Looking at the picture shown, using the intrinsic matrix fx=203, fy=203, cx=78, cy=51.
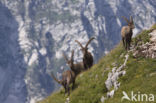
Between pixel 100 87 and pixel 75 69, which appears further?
pixel 75 69

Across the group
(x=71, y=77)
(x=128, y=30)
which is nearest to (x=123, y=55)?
(x=128, y=30)

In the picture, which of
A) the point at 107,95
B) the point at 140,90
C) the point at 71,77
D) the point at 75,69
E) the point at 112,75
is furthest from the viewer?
the point at 75,69

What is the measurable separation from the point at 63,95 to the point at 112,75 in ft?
20.9

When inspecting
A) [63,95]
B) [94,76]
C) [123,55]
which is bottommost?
[63,95]

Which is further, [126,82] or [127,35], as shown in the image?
[127,35]

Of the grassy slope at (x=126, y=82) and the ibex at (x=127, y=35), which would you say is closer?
the grassy slope at (x=126, y=82)

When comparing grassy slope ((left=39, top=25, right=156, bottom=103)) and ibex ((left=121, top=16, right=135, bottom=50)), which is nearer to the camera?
grassy slope ((left=39, top=25, right=156, bottom=103))

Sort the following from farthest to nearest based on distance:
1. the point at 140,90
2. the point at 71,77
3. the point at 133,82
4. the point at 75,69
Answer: the point at 75,69 → the point at 71,77 → the point at 133,82 → the point at 140,90

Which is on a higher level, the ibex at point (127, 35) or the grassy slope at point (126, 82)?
the ibex at point (127, 35)

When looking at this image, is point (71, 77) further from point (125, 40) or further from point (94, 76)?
point (125, 40)

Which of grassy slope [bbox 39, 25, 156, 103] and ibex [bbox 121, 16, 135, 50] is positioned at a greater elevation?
ibex [bbox 121, 16, 135, 50]

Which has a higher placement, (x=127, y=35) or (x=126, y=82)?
(x=127, y=35)

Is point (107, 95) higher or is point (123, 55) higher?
point (123, 55)

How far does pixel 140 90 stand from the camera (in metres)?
12.8
